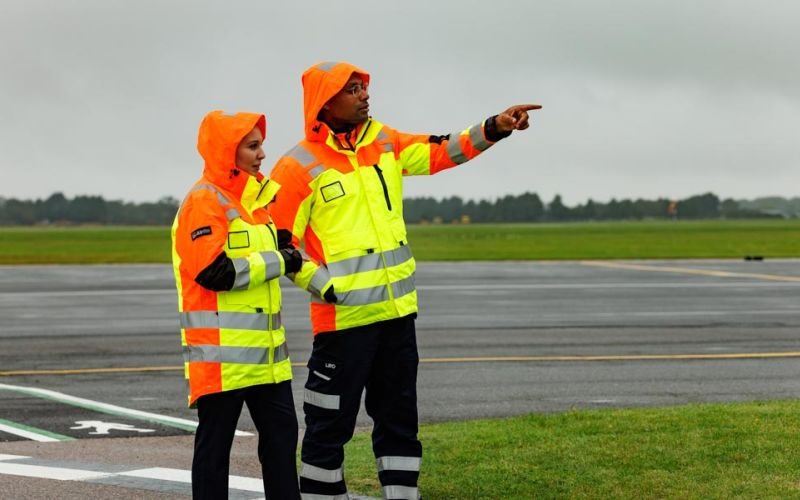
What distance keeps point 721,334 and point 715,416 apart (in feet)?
24.8

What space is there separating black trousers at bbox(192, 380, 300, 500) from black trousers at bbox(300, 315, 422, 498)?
0.47 meters

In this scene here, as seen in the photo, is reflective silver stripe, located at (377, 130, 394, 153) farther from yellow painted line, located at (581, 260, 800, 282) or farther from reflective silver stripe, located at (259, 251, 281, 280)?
yellow painted line, located at (581, 260, 800, 282)

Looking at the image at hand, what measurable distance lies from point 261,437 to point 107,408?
5.22m

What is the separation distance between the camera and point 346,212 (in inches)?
222

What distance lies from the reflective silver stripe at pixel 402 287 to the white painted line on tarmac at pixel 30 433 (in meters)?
3.75

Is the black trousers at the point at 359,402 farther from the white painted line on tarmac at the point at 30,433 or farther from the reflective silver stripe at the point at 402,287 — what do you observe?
the white painted line on tarmac at the point at 30,433

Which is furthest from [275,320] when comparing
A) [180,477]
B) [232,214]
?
[180,477]

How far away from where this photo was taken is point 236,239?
5051mm

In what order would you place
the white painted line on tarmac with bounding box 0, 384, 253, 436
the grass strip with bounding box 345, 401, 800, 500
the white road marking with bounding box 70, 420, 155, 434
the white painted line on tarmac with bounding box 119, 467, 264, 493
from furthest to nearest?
the white painted line on tarmac with bounding box 0, 384, 253, 436 → the white road marking with bounding box 70, 420, 155, 434 → the white painted line on tarmac with bounding box 119, 467, 264, 493 → the grass strip with bounding box 345, 401, 800, 500

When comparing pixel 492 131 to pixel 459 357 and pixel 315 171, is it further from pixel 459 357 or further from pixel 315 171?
pixel 459 357

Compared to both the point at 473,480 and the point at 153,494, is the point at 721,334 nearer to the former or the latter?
the point at 473,480

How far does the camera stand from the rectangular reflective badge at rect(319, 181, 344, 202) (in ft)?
18.5

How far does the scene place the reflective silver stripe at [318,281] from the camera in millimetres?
5421

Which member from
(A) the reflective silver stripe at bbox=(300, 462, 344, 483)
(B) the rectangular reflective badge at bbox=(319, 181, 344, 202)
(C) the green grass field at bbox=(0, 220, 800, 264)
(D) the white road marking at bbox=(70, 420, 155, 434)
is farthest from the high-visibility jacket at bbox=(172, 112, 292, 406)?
(C) the green grass field at bbox=(0, 220, 800, 264)
